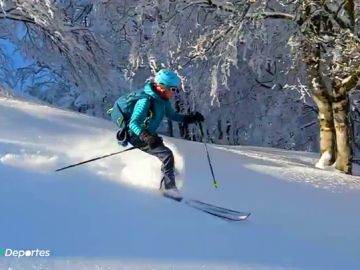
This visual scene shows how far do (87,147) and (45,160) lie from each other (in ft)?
3.07

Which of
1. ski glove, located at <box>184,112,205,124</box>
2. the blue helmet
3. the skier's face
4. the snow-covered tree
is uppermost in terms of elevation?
the snow-covered tree

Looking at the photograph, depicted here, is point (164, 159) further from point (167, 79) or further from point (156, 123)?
point (167, 79)

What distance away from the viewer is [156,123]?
6.91 metres

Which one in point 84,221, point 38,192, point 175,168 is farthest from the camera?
point 175,168

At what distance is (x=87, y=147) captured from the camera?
762 cm

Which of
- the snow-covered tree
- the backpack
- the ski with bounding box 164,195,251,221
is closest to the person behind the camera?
the ski with bounding box 164,195,251,221

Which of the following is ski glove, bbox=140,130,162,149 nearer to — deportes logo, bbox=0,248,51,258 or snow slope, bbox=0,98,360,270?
snow slope, bbox=0,98,360,270

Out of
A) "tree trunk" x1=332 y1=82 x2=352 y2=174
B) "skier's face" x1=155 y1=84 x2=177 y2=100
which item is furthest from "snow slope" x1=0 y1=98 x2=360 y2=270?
"tree trunk" x1=332 y1=82 x2=352 y2=174

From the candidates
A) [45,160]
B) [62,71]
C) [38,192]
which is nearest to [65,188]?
[38,192]

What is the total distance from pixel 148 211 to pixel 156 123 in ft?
4.25

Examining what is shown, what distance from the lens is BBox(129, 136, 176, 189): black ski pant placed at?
22.0ft

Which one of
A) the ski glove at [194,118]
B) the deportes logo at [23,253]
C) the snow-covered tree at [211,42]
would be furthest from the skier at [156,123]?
the snow-covered tree at [211,42]

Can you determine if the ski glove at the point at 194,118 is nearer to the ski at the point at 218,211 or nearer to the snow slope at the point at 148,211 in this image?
the snow slope at the point at 148,211

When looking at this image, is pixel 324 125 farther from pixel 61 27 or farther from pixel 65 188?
pixel 65 188
